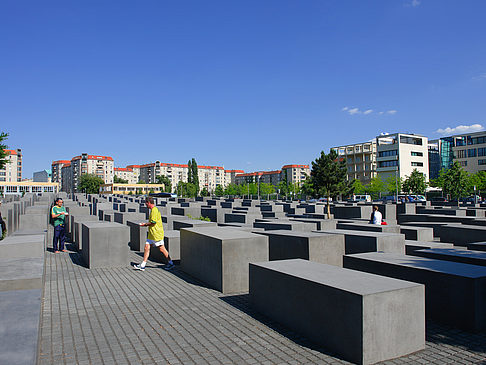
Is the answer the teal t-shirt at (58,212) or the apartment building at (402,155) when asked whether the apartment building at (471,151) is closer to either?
the apartment building at (402,155)

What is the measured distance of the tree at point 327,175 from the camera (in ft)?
88.7

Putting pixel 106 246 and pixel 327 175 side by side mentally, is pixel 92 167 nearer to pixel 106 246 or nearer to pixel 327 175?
pixel 327 175

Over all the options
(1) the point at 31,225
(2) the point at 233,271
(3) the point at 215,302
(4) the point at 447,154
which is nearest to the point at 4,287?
(3) the point at 215,302

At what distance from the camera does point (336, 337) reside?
14.1ft

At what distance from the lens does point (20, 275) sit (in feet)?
17.5

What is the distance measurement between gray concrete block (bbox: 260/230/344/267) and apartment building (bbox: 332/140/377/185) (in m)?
91.2

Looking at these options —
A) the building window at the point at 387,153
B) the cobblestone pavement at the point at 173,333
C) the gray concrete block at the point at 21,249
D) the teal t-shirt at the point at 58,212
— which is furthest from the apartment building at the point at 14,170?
the cobblestone pavement at the point at 173,333

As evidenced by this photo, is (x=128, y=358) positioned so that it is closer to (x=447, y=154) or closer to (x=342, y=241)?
(x=342, y=241)

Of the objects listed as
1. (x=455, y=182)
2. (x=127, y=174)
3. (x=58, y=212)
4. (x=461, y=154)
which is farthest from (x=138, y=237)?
(x=127, y=174)

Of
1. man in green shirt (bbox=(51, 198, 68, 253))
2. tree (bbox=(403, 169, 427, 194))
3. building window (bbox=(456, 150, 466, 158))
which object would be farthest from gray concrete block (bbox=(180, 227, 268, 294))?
building window (bbox=(456, 150, 466, 158))

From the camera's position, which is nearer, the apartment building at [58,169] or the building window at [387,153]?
the building window at [387,153]

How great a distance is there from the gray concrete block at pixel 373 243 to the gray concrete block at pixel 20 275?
641cm

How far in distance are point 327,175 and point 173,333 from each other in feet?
76.3

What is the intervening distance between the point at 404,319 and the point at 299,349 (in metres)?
1.26
